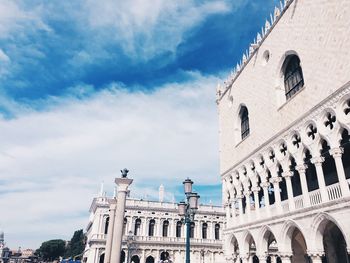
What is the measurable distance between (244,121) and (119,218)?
1020cm

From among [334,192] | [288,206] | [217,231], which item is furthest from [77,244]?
Result: [334,192]

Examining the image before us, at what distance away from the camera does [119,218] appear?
13.5 m

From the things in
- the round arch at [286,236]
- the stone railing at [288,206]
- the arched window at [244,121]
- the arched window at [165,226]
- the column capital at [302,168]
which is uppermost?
the arched window at [244,121]

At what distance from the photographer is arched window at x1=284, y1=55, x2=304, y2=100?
1412 cm

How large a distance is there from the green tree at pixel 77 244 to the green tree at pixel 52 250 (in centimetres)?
627

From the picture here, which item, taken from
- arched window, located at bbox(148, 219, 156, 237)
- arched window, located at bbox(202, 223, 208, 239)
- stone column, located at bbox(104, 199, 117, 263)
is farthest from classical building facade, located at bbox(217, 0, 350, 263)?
arched window, located at bbox(202, 223, 208, 239)

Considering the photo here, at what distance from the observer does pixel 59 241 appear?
222 feet

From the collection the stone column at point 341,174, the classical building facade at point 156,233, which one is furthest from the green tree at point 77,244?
the stone column at point 341,174

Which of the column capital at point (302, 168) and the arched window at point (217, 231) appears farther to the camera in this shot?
the arched window at point (217, 231)

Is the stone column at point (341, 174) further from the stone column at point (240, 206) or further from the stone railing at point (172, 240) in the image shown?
the stone railing at point (172, 240)

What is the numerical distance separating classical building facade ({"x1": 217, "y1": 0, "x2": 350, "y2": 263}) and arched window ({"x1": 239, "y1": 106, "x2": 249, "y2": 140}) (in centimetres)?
7

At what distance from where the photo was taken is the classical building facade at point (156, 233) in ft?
112

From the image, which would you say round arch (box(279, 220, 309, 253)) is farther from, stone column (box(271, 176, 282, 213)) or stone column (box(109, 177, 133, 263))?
stone column (box(109, 177, 133, 263))

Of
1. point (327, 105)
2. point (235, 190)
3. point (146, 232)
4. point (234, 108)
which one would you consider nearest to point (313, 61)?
point (327, 105)
